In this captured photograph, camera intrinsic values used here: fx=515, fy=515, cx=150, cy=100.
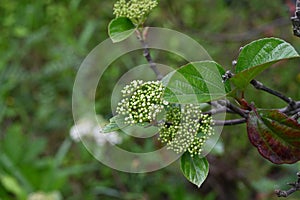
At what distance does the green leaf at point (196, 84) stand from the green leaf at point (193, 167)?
93mm

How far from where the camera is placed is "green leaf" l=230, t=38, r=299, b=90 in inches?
23.0

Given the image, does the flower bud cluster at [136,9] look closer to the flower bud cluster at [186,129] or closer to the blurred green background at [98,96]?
the flower bud cluster at [186,129]

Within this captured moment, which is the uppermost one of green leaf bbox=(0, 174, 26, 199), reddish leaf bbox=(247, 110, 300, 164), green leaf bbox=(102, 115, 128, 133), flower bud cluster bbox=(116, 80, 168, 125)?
flower bud cluster bbox=(116, 80, 168, 125)

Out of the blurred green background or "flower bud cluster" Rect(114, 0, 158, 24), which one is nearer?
"flower bud cluster" Rect(114, 0, 158, 24)

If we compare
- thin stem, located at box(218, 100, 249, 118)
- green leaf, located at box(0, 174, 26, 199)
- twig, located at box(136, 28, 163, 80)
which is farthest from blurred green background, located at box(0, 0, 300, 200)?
thin stem, located at box(218, 100, 249, 118)

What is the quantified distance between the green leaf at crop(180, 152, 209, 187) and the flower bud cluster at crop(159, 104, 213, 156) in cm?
2

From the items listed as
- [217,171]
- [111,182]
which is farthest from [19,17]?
[217,171]

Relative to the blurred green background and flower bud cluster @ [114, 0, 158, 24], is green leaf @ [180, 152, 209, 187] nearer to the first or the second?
flower bud cluster @ [114, 0, 158, 24]

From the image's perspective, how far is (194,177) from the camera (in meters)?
0.66

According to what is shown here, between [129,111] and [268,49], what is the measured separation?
182 millimetres

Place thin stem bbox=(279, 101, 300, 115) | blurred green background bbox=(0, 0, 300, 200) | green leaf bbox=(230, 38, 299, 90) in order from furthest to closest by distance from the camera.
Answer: blurred green background bbox=(0, 0, 300, 200) < thin stem bbox=(279, 101, 300, 115) < green leaf bbox=(230, 38, 299, 90)

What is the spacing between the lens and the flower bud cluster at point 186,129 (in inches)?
25.0

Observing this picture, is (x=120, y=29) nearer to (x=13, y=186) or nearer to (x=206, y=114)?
(x=206, y=114)

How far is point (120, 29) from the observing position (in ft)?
2.44
